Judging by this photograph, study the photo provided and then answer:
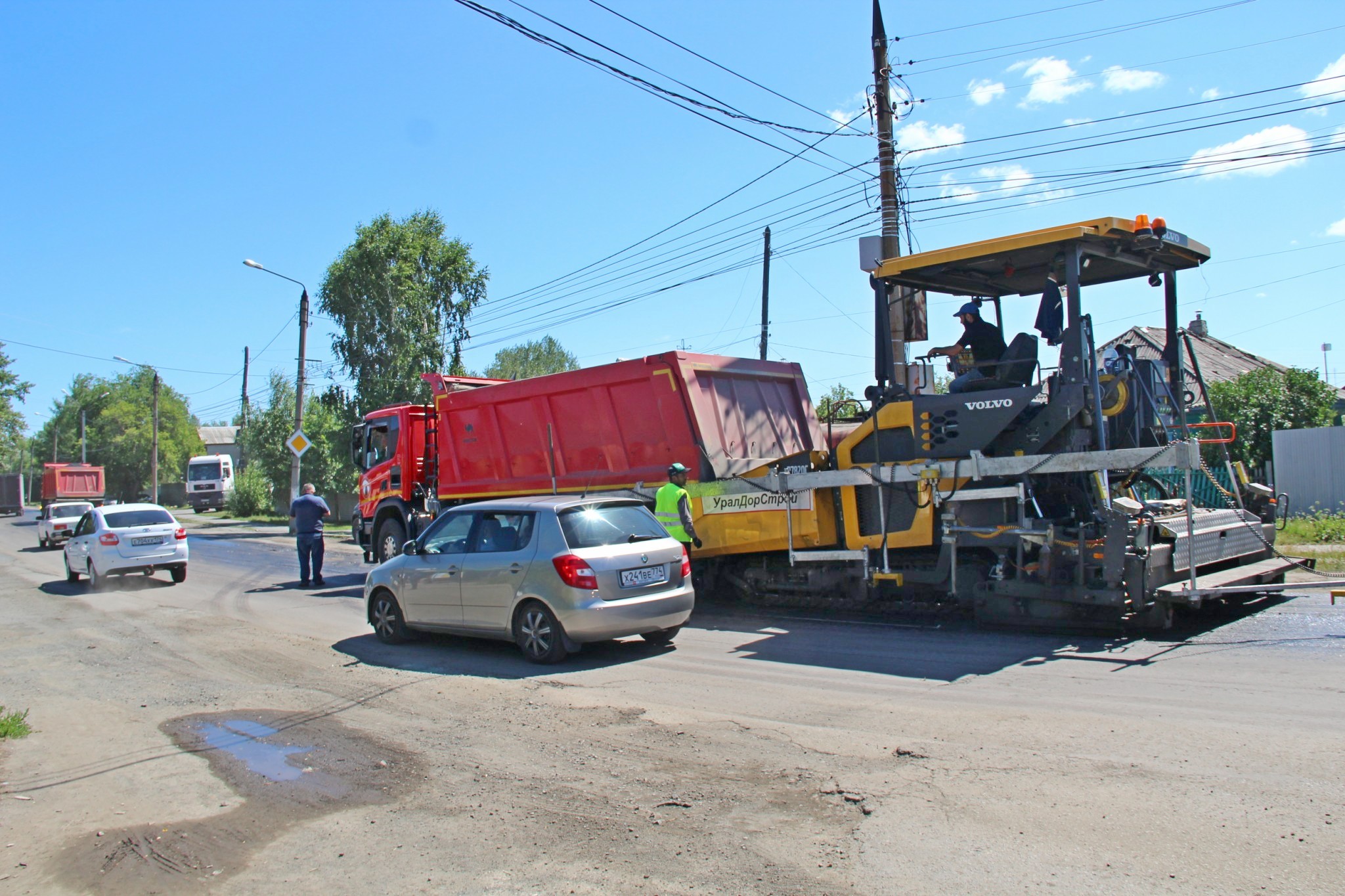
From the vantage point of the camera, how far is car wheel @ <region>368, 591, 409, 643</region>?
9.46m

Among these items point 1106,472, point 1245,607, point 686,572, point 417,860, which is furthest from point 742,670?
point 1245,607

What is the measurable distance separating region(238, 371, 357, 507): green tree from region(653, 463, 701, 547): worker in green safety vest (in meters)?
27.7

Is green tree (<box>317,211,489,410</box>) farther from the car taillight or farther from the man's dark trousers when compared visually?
the car taillight

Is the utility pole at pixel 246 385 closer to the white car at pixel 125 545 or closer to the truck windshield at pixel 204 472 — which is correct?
A: the truck windshield at pixel 204 472

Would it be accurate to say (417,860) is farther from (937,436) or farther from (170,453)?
(170,453)

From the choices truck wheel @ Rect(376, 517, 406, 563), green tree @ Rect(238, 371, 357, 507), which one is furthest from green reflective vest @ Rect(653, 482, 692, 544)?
green tree @ Rect(238, 371, 357, 507)

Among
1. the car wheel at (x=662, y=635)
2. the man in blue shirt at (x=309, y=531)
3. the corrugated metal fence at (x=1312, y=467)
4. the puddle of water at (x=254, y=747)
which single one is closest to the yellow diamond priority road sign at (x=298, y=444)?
the man in blue shirt at (x=309, y=531)

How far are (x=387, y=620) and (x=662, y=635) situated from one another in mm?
2840

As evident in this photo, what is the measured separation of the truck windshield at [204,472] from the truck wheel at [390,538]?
148ft

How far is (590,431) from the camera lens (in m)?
12.3

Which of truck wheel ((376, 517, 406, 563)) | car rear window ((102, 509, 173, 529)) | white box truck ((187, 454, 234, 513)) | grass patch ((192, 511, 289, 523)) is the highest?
white box truck ((187, 454, 234, 513))

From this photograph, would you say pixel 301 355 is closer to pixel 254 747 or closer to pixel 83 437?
pixel 254 747

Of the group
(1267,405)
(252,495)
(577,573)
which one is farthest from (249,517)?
(577,573)

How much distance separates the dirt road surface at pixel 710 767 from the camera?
3832mm
